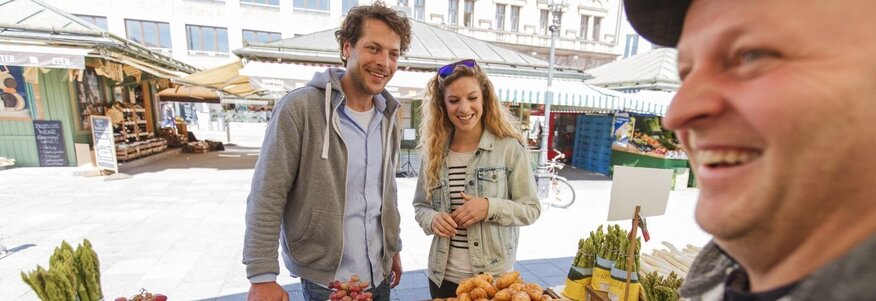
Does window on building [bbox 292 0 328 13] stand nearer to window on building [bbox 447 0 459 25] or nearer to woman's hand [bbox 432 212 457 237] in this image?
window on building [bbox 447 0 459 25]

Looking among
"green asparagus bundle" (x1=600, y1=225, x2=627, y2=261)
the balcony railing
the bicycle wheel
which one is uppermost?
the balcony railing

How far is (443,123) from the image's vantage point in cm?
227

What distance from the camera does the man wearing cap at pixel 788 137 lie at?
419mm

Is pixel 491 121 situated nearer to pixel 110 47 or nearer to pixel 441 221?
pixel 441 221

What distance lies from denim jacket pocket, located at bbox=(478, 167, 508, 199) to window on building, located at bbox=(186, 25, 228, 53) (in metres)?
26.4

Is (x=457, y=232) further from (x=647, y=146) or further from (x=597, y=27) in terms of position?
(x=597, y=27)

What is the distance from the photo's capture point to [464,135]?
225cm

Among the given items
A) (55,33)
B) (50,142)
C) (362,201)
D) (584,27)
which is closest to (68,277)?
(362,201)

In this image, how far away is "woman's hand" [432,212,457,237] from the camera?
200 centimetres

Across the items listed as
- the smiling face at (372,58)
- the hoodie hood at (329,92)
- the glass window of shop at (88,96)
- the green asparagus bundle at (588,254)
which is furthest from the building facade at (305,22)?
the green asparagus bundle at (588,254)

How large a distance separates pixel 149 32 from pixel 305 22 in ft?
30.5

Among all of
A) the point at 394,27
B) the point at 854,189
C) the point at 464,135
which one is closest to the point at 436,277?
the point at 464,135

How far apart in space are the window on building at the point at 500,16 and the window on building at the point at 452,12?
10.8 feet

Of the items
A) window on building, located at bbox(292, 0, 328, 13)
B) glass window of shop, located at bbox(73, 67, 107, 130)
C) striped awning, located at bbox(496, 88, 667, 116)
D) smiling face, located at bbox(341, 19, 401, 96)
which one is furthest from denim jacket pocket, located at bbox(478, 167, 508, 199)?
window on building, located at bbox(292, 0, 328, 13)
